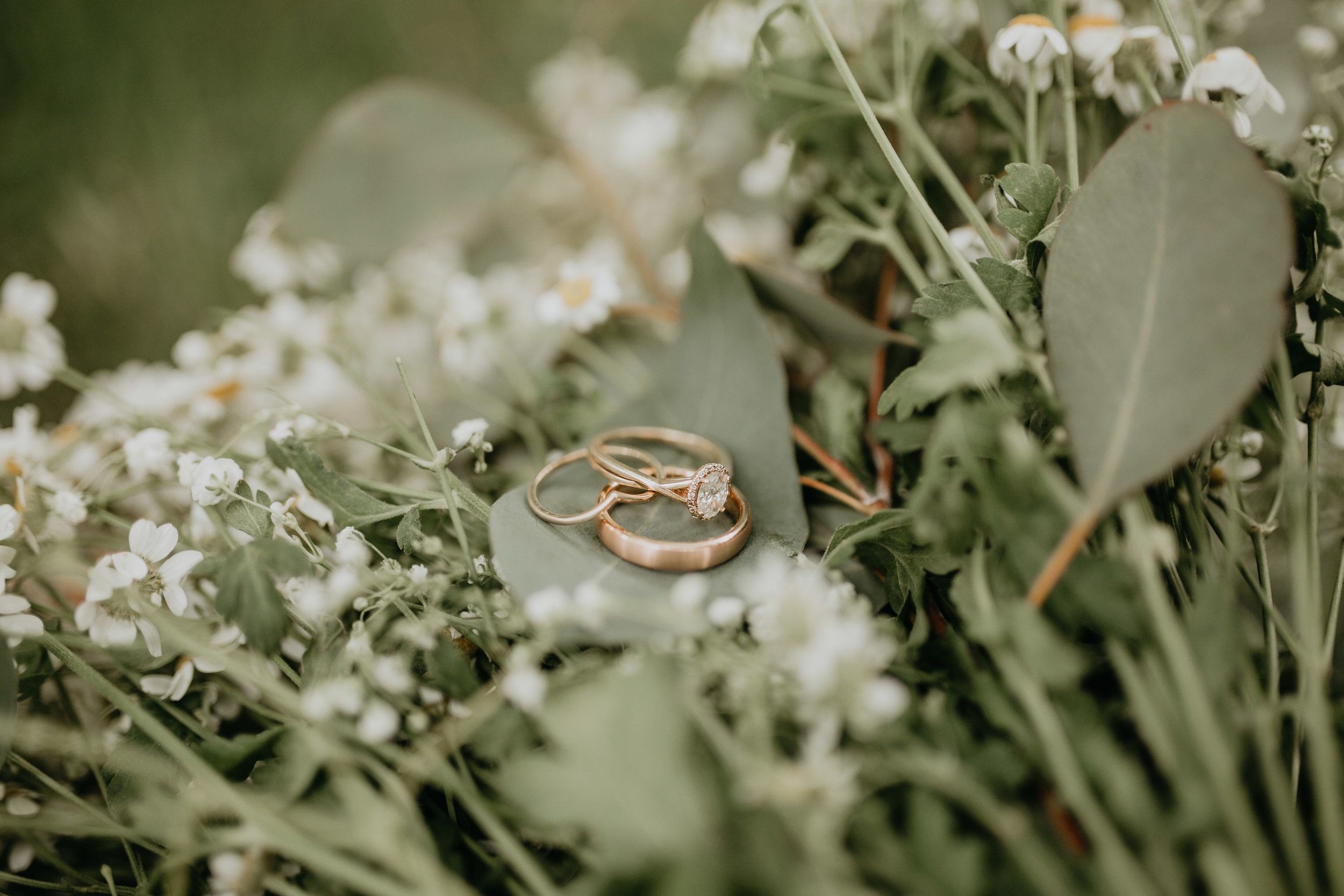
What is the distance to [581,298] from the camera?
2.00 feet

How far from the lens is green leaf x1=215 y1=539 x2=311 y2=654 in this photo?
0.33 m

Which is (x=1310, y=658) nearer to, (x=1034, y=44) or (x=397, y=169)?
(x=1034, y=44)

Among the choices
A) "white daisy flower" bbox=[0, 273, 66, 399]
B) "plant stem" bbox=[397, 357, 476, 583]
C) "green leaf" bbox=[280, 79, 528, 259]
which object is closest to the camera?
"plant stem" bbox=[397, 357, 476, 583]

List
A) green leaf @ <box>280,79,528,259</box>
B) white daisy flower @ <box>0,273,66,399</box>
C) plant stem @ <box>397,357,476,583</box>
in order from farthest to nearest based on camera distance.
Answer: green leaf @ <box>280,79,528,259</box> < white daisy flower @ <box>0,273,66,399</box> < plant stem @ <box>397,357,476,583</box>

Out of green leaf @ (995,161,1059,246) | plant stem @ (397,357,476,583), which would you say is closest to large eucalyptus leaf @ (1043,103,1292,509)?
green leaf @ (995,161,1059,246)

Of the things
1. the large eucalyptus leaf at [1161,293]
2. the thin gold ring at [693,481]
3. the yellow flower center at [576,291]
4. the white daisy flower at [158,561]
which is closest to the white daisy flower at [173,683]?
the white daisy flower at [158,561]

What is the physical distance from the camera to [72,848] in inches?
18.2

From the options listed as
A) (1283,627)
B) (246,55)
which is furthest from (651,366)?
(246,55)

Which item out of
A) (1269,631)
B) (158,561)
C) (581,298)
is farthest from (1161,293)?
(158,561)

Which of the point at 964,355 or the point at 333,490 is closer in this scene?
the point at 964,355

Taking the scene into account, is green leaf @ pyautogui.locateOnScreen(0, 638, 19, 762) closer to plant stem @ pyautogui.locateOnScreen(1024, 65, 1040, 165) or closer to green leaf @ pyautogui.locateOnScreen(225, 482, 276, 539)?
green leaf @ pyautogui.locateOnScreen(225, 482, 276, 539)

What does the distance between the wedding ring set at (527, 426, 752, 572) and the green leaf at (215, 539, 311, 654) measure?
0.13 meters

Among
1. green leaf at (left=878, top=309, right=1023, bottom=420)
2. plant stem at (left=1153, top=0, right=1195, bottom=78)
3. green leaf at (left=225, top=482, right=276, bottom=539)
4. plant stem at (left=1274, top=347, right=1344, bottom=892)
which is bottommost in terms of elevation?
plant stem at (left=1274, top=347, right=1344, bottom=892)

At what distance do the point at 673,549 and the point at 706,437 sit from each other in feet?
0.46
